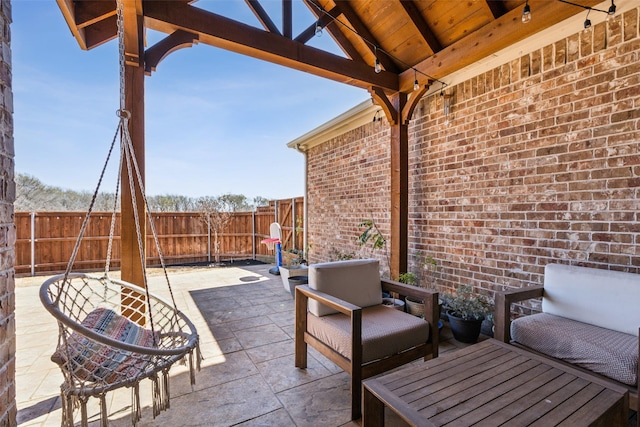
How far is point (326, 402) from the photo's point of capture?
2.07m

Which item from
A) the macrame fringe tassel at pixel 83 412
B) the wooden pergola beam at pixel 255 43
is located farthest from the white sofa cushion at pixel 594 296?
the macrame fringe tassel at pixel 83 412

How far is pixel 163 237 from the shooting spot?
7902mm

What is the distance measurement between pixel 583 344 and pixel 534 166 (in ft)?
5.31

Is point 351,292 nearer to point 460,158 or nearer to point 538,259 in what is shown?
point 538,259

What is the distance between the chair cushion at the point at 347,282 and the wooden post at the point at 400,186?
1165 mm

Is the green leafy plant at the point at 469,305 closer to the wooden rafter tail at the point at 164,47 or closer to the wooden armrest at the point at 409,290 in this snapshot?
the wooden armrest at the point at 409,290

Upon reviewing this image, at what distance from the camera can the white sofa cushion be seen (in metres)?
2.04

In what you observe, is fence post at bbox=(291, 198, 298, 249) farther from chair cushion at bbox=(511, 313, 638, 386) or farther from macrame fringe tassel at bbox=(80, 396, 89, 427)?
macrame fringe tassel at bbox=(80, 396, 89, 427)

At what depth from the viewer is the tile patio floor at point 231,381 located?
1.92m

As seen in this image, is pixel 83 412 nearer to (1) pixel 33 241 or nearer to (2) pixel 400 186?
(2) pixel 400 186

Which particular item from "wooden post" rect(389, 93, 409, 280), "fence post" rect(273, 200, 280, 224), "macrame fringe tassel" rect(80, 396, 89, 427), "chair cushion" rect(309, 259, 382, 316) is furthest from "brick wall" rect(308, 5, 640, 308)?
"fence post" rect(273, 200, 280, 224)

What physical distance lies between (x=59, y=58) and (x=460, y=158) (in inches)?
306

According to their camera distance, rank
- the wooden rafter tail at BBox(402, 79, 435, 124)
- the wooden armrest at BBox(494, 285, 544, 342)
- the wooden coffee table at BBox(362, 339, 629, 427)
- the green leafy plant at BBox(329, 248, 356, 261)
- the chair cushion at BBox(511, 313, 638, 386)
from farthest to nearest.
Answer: the green leafy plant at BBox(329, 248, 356, 261), the wooden rafter tail at BBox(402, 79, 435, 124), the wooden armrest at BBox(494, 285, 544, 342), the chair cushion at BBox(511, 313, 638, 386), the wooden coffee table at BBox(362, 339, 629, 427)

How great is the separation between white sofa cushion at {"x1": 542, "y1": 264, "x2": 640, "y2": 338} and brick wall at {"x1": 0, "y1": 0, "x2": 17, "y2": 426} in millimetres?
3313
